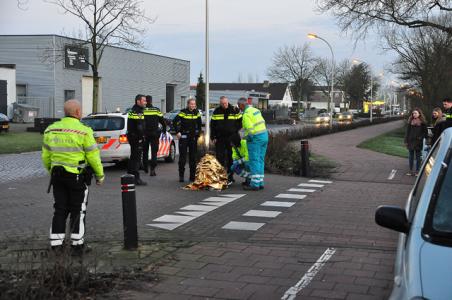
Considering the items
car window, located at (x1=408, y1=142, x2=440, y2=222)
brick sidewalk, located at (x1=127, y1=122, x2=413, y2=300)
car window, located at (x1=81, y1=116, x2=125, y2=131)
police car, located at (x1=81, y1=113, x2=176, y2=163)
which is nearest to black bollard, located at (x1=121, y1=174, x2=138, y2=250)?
brick sidewalk, located at (x1=127, y1=122, x2=413, y2=300)

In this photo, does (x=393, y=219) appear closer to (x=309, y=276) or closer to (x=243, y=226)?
(x=309, y=276)

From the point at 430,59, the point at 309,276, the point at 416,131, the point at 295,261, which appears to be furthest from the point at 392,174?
the point at 430,59

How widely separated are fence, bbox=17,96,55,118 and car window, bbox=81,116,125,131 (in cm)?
3347

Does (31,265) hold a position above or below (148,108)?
below

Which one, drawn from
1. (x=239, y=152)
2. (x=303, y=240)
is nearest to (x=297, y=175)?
(x=239, y=152)

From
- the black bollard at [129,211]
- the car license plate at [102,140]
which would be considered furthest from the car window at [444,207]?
the car license plate at [102,140]

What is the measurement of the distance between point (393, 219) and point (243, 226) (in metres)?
4.78

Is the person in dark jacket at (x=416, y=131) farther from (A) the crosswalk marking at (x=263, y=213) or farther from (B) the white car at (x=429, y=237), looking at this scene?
(B) the white car at (x=429, y=237)

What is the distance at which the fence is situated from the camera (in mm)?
47344

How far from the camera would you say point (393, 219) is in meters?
3.65

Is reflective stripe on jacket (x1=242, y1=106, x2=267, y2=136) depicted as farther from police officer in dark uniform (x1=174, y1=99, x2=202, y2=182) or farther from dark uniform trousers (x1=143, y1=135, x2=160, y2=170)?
dark uniform trousers (x1=143, y1=135, x2=160, y2=170)

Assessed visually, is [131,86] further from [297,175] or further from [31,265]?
[31,265]

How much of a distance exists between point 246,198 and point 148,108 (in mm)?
3925

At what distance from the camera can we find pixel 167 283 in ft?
18.2
